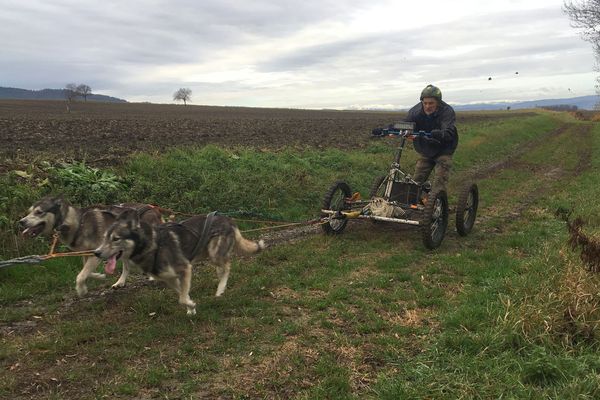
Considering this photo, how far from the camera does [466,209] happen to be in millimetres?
9312

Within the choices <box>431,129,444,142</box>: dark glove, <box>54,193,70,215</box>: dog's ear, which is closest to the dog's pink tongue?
<box>54,193,70,215</box>: dog's ear

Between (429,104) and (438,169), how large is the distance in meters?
1.40

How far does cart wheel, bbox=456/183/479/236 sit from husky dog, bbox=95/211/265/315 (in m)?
4.79

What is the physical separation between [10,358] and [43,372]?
572 millimetres

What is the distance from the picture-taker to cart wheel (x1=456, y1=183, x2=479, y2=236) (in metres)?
8.85

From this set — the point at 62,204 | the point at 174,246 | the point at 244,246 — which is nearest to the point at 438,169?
the point at 244,246

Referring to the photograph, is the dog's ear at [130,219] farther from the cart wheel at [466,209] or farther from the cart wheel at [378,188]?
the cart wheel at [466,209]

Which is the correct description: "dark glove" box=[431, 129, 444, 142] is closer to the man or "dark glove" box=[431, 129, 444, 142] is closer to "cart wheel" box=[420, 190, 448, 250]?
the man

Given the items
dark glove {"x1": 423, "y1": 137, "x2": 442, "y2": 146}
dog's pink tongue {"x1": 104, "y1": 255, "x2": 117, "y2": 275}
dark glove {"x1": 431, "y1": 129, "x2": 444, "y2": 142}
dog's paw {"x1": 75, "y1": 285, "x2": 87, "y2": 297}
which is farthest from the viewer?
dark glove {"x1": 423, "y1": 137, "x2": 442, "y2": 146}

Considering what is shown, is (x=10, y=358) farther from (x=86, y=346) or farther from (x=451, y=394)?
(x=451, y=394)

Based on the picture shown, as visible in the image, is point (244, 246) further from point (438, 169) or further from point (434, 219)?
point (438, 169)

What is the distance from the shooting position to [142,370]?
169 inches

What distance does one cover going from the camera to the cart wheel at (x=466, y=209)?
885 cm

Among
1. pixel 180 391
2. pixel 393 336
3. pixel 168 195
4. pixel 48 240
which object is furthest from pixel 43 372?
pixel 168 195
